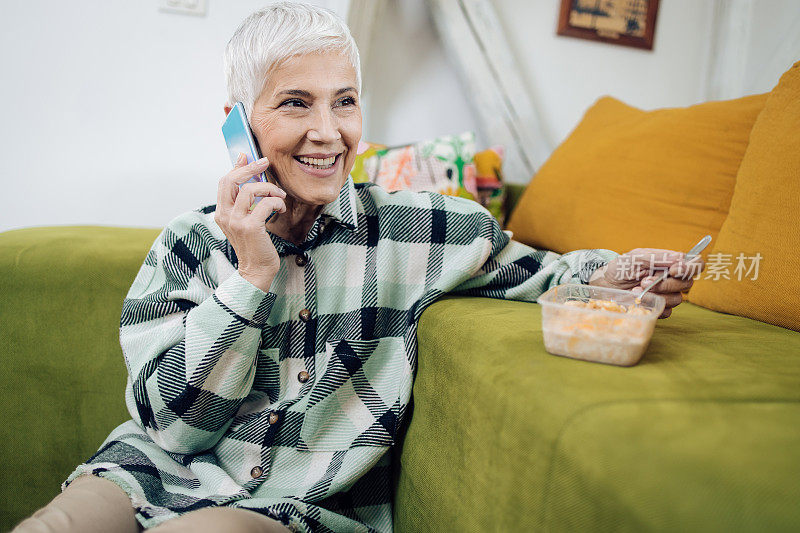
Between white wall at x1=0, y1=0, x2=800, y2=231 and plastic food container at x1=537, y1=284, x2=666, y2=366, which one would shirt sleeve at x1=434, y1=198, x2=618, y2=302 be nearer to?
plastic food container at x1=537, y1=284, x2=666, y2=366

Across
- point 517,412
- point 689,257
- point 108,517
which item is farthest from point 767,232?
point 108,517

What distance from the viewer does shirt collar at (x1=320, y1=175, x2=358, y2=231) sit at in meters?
1.04

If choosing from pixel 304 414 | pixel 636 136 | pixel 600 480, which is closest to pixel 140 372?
pixel 304 414

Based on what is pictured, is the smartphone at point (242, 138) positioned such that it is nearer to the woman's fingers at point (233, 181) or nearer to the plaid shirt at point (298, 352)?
the woman's fingers at point (233, 181)

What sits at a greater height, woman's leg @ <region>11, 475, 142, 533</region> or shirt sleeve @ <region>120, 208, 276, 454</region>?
shirt sleeve @ <region>120, 208, 276, 454</region>

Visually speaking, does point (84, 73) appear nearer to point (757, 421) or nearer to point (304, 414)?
point (304, 414)

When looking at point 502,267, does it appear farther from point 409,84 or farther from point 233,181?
point 409,84

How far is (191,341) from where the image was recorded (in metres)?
0.91

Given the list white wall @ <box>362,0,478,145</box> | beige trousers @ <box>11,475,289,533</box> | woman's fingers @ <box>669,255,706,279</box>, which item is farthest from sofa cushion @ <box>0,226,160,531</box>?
white wall @ <box>362,0,478,145</box>

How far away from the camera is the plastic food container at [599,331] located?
0.63 m

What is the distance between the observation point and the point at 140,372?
3.15ft

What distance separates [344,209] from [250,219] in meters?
0.21

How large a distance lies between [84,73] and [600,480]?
201cm

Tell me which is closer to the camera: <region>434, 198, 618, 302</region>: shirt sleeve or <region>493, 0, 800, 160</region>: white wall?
<region>434, 198, 618, 302</region>: shirt sleeve
